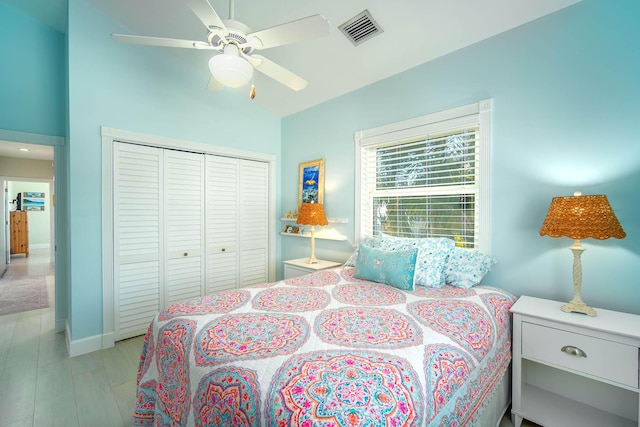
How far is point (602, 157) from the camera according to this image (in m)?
1.73

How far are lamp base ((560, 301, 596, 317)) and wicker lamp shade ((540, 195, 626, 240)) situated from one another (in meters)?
0.40

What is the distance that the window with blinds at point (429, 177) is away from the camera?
225 cm

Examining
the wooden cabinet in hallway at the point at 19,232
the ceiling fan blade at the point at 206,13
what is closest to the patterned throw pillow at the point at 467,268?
the ceiling fan blade at the point at 206,13

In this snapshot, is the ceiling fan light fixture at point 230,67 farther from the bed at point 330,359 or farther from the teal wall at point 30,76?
the teal wall at point 30,76

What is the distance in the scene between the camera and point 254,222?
377 centimetres

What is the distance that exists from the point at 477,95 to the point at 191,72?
2.95 metres

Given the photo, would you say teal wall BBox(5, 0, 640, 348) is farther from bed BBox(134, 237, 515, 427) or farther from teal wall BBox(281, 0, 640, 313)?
bed BBox(134, 237, 515, 427)

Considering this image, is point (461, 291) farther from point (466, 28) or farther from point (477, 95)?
point (466, 28)

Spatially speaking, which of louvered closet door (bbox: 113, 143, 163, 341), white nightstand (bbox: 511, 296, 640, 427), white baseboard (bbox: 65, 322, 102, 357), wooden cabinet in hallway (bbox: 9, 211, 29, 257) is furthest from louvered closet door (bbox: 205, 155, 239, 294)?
wooden cabinet in hallway (bbox: 9, 211, 29, 257)

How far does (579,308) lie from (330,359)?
5.13ft

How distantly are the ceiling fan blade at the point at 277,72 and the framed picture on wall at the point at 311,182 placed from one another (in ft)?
4.66

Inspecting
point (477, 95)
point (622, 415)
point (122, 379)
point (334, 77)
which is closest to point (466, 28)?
point (477, 95)

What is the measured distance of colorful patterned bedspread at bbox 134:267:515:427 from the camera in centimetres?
85

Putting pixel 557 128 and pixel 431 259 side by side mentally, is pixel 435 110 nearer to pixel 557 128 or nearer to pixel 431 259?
pixel 557 128
